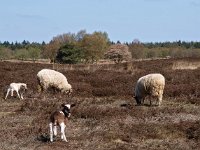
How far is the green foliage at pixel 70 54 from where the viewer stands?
296ft

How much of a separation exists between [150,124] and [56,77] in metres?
13.7

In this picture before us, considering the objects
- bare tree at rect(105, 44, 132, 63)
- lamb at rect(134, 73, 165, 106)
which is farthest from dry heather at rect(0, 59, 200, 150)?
bare tree at rect(105, 44, 132, 63)

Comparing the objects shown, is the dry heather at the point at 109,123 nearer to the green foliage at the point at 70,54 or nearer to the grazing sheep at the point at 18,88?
the grazing sheep at the point at 18,88

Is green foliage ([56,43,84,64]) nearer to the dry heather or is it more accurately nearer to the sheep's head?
the sheep's head

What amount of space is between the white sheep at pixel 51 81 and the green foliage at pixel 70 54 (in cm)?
5812

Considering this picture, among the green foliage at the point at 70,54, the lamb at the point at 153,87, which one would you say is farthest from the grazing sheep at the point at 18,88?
the green foliage at the point at 70,54

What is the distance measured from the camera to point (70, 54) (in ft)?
298

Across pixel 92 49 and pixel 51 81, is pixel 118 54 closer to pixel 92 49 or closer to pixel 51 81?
pixel 92 49

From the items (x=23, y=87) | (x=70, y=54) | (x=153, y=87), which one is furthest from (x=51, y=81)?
(x=70, y=54)

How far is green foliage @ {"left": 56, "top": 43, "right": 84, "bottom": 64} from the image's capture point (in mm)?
90125

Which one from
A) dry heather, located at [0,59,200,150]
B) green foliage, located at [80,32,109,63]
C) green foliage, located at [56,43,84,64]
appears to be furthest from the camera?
green foliage, located at [80,32,109,63]

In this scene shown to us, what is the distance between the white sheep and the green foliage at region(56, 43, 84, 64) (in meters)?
58.1

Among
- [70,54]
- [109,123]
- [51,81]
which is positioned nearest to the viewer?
[109,123]

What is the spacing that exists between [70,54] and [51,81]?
60.0 m
